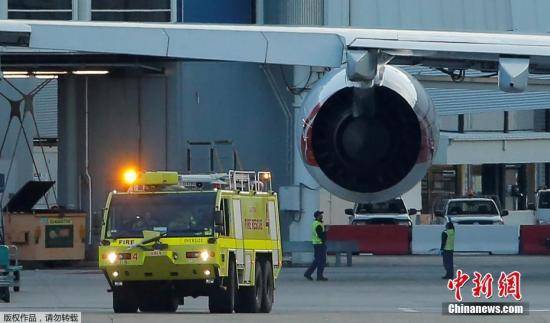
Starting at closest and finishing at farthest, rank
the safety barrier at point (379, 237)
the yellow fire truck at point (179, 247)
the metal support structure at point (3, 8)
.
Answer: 1. the yellow fire truck at point (179, 247)
2. the metal support structure at point (3, 8)
3. the safety barrier at point (379, 237)

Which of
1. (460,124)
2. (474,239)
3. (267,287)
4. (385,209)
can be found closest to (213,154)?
(474,239)

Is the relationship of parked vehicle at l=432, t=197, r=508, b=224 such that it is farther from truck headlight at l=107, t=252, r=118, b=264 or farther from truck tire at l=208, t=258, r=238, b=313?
truck headlight at l=107, t=252, r=118, b=264

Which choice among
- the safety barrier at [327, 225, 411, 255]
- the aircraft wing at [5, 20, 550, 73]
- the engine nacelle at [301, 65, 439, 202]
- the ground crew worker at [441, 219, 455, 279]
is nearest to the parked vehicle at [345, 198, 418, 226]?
the safety barrier at [327, 225, 411, 255]

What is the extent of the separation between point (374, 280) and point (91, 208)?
1066 centimetres

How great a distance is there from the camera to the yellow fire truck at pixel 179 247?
20.9m

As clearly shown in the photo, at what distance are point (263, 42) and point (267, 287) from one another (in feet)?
34.4

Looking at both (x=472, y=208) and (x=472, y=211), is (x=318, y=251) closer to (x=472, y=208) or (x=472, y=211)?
(x=472, y=211)

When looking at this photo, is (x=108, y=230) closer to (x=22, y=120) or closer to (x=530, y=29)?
(x=530, y=29)

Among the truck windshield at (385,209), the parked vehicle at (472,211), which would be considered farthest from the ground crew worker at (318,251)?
the parked vehicle at (472,211)

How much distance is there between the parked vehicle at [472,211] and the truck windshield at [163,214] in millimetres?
25734

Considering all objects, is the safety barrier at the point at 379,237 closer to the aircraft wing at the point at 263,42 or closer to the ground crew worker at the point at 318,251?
the ground crew worker at the point at 318,251

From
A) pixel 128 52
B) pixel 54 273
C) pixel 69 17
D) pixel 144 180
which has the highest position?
pixel 69 17

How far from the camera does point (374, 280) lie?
32562 millimetres

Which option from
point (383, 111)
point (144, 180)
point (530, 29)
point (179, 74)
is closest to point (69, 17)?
point (179, 74)
